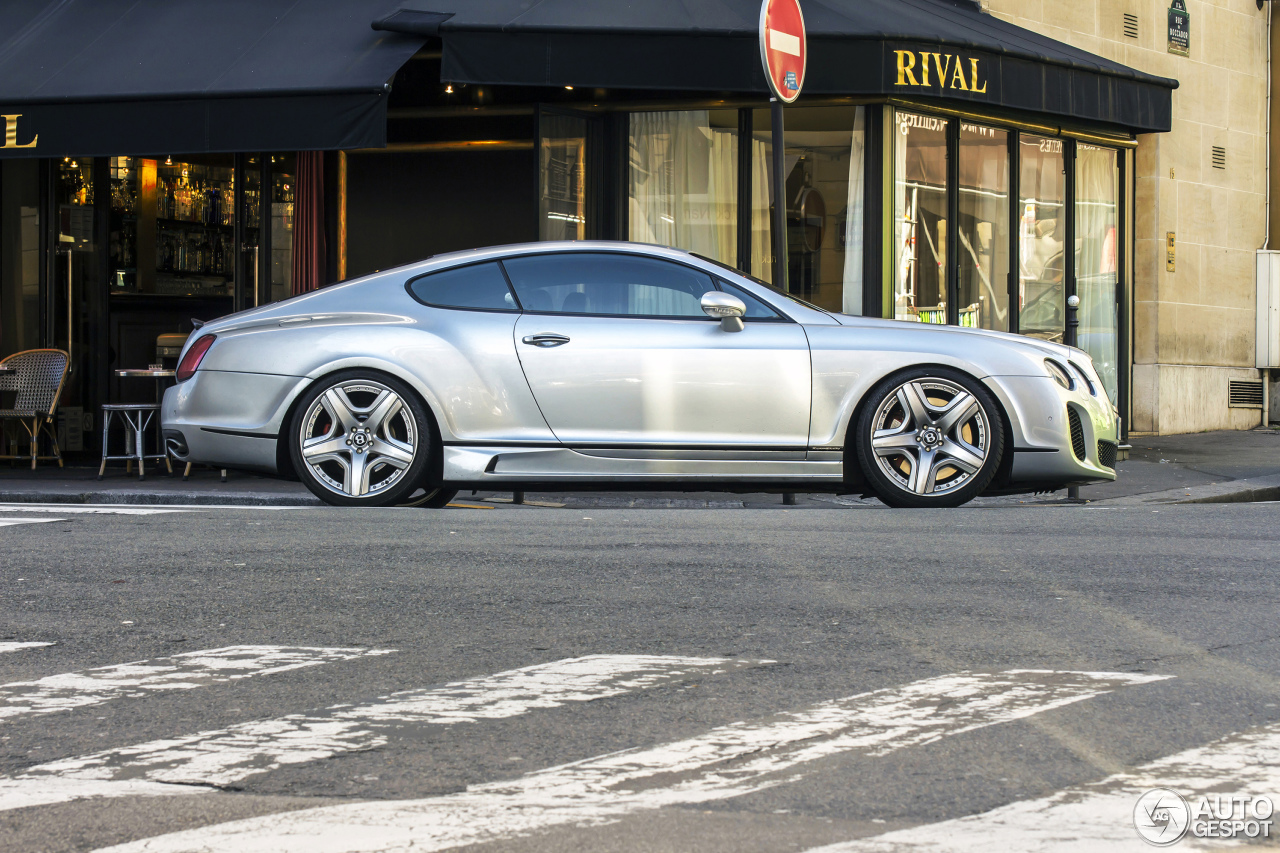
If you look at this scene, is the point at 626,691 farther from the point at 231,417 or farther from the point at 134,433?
the point at 134,433

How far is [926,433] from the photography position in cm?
727

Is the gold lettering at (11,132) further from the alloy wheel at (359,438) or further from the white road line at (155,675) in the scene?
the white road line at (155,675)

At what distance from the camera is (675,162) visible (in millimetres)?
13117

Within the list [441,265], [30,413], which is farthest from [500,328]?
[30,413]

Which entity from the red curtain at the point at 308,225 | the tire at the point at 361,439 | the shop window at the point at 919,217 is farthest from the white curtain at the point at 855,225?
the tire at the point at 361,439

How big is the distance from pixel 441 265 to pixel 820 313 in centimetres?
200

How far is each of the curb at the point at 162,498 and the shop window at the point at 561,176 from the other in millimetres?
3611

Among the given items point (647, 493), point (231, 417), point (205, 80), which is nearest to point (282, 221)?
point (205, 80)

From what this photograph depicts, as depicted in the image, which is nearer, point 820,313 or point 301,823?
point 301,823

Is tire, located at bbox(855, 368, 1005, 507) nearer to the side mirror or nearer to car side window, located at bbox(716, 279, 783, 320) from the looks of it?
car side window, located at bbox(716, 279, 783, 320)

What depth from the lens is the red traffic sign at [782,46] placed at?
9836 mm

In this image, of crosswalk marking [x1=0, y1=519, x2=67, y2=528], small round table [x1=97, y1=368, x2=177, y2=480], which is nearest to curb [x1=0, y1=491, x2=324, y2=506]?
small round table [x1=97, y1=368, x2=177, y2=480]

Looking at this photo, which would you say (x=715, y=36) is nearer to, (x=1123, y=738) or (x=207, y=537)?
(x=207, y=537)

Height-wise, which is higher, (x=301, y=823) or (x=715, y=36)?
(x=715, y=36)
